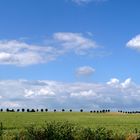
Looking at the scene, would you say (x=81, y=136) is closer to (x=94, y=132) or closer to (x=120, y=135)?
(x=94, y=132)

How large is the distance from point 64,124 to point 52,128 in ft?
4.36

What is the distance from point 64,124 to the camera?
45250 millimetres

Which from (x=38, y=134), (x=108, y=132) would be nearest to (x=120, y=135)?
(x=108, y=132)

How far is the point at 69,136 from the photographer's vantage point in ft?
147

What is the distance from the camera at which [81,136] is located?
44438 mm

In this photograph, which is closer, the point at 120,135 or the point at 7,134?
the point at 7,134

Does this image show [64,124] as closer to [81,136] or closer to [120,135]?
[81,136]

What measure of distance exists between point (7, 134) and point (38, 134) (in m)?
2.67

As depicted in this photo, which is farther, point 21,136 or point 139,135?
point 139,135

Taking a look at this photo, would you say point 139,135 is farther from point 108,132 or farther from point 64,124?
point 64,124

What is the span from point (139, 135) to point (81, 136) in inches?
235

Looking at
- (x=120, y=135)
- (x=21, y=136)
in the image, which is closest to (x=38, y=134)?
(x=21, y=136)

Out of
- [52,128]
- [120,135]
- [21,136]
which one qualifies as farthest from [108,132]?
[21,136]

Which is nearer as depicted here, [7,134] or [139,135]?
[7,134]
